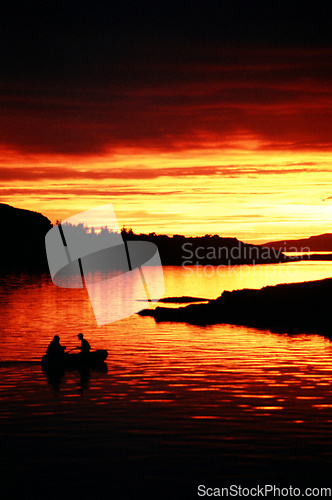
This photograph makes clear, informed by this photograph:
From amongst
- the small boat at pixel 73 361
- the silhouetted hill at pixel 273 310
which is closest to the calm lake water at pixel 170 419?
the small boat at pixel 73 361

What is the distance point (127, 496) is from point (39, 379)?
21.0m

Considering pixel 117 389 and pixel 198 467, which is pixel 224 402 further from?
pixel 198 467

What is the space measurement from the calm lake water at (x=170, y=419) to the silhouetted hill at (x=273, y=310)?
449 inches

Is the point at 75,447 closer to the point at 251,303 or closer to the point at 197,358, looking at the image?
the point at 197,358

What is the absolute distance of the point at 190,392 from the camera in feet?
114

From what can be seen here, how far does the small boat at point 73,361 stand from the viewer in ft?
136

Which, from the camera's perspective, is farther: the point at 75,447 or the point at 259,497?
the point at 75,447

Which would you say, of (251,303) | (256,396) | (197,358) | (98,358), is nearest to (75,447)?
(256,396)

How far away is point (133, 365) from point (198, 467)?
23.0m

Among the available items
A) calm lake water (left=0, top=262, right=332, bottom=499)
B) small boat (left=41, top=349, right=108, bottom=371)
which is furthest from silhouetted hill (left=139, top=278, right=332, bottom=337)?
small boat (left=41, top=349, right=108, bottom=371)

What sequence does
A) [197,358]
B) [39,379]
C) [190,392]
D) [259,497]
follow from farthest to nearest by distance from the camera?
[197,358] < [39,379] < [190,392] < [259,497]

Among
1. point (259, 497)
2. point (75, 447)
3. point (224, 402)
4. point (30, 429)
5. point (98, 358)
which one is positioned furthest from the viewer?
point (98, 358)

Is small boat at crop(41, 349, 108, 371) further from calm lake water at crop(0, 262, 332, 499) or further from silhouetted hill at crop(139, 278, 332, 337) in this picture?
silhouetted hill at crop(139, 278, 332, 337)

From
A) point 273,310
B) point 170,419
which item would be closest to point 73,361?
point 170,419
